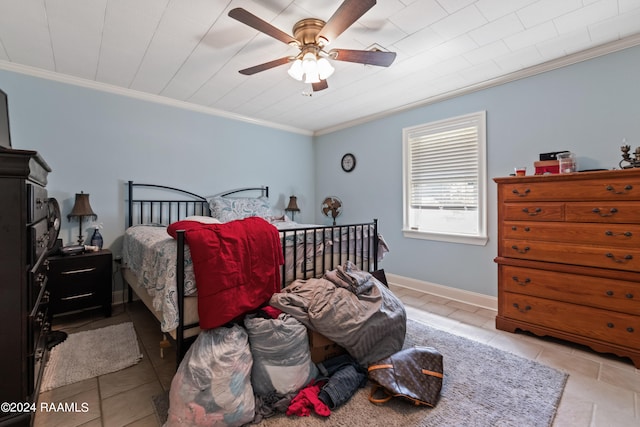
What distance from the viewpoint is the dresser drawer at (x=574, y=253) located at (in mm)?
1928

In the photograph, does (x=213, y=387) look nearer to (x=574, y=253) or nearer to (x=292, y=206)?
(x=574, y=253)

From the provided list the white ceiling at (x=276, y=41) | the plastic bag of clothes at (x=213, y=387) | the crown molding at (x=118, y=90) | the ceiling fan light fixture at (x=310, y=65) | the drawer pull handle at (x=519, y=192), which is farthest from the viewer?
the crown molding at (x=118, y=90)

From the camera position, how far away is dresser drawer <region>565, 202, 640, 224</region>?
190cm

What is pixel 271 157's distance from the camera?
440 cm

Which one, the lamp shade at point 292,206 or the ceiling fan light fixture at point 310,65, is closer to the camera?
the ceiling fan light fixture at point 310,65

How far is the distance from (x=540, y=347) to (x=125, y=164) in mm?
4379

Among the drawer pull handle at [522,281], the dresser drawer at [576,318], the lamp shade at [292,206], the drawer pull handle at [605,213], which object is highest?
the lamp shade at [292,206]

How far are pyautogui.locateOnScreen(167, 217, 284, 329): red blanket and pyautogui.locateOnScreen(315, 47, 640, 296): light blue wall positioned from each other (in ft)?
7.51

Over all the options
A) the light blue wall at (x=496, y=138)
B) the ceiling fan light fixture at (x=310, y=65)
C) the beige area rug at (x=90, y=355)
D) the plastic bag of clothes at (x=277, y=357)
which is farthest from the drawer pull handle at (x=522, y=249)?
the beige area rug at (x=90, y=355)

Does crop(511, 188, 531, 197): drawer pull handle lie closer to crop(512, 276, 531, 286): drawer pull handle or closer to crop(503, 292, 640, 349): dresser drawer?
crop(512, 276, 531, 286): drawer pull handle

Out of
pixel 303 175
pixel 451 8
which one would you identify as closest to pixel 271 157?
pixel 303 175

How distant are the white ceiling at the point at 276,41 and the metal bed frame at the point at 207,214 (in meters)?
1.24

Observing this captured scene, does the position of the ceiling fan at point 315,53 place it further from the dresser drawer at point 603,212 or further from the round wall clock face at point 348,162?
the round wall clock face at point 348,162

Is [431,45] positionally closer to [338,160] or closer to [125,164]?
[338,160]
